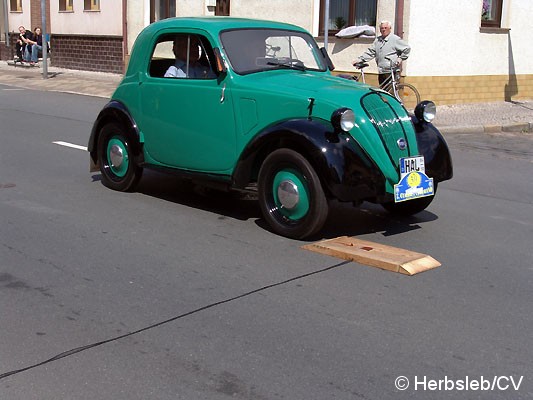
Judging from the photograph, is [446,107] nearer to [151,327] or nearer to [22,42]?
[151,327]

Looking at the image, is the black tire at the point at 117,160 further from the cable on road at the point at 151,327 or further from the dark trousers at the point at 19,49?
the dark trousers at the point at 19,49

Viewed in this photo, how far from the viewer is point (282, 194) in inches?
242

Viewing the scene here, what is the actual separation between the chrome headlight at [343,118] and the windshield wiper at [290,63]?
4.26 ft

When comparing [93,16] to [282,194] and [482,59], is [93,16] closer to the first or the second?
[482,59]

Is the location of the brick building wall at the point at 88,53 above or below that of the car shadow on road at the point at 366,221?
above

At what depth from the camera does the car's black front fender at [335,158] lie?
5.77 m

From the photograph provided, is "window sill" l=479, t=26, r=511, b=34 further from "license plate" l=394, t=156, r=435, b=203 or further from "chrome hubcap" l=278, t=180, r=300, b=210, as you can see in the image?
"chrome hubcap" l=278, t=180, r=300, b=210

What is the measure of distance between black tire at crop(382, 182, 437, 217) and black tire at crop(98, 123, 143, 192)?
8.65 ft

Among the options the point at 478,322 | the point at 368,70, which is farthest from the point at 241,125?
the point at 368,70

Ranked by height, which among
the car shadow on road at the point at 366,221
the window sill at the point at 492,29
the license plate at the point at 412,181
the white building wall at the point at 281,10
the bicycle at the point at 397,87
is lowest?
the car shadow on road at the point at 366,221

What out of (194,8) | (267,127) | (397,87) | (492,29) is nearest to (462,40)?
(492,29)

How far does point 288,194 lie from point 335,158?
57cm

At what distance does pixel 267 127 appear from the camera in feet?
20.5

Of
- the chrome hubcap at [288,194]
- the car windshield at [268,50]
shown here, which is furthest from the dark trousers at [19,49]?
the chrome hubcap at [288,194]
